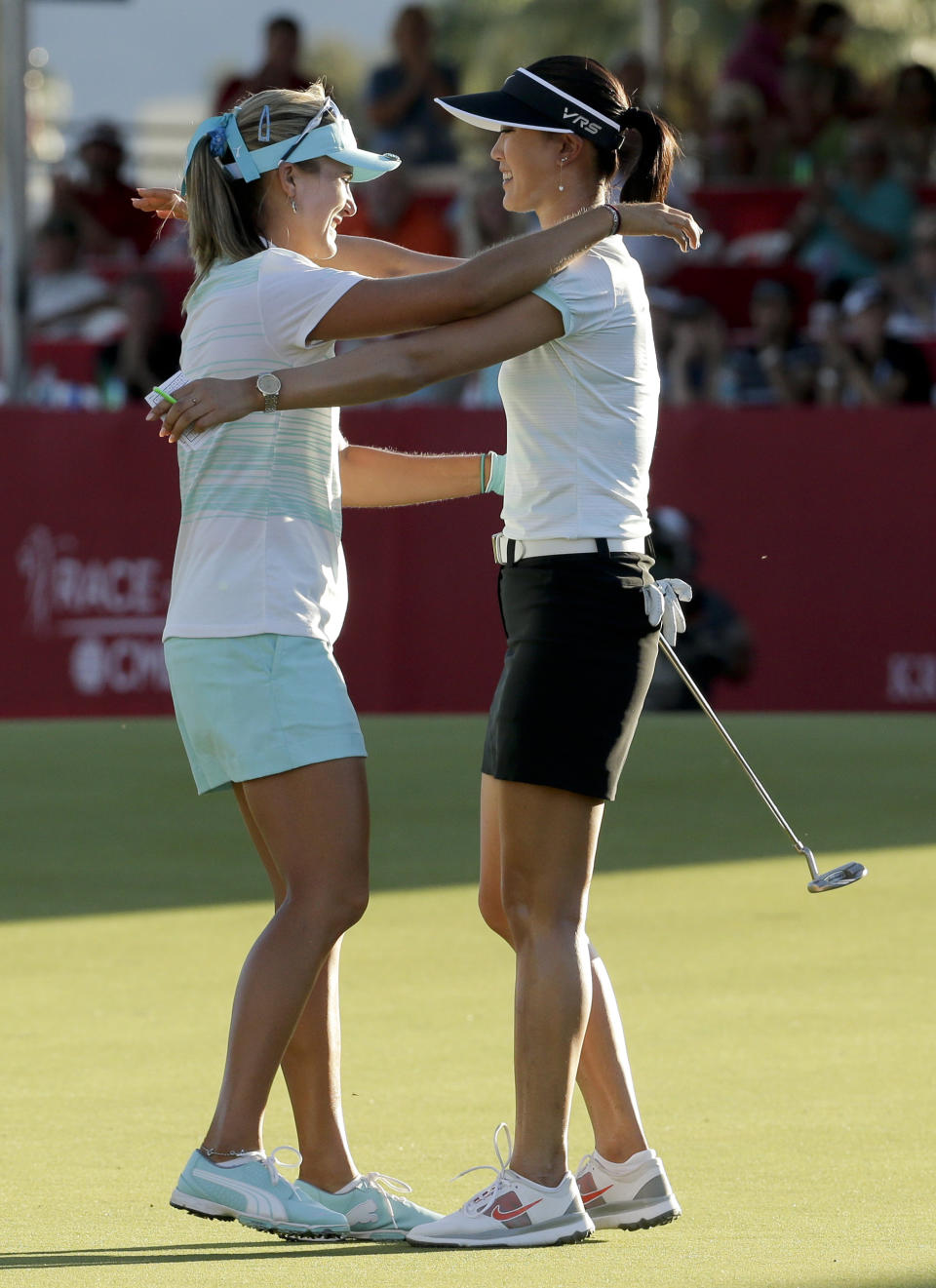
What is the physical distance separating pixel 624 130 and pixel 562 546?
767 millimetres

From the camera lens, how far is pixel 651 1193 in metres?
3.90

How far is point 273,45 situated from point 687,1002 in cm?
1104

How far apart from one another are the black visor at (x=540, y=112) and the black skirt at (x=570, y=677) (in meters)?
0.74

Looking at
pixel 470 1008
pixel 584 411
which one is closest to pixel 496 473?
pixel 584 411

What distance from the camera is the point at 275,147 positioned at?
384 cm

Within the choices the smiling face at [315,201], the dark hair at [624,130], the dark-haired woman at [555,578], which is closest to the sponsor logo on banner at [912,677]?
the dark hair at [624,130]

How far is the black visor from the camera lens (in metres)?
3.83

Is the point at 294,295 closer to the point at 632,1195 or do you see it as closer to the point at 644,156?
the point at 644,156

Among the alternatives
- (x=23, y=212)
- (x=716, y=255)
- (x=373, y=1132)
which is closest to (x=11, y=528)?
(x=23, y=212)

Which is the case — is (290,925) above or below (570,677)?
below

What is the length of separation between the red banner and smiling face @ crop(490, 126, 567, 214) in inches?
278

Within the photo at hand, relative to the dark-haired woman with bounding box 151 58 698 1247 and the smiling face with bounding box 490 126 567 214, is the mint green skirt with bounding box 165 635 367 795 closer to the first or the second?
the dark-haired woman with bounding box 151 58 698 1247

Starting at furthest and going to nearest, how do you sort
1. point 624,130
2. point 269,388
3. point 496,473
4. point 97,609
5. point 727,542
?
point 727,542 < point 97,609 < point 496,473 < point 624,130 < point 269,388

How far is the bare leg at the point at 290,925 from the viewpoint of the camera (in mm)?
3822
